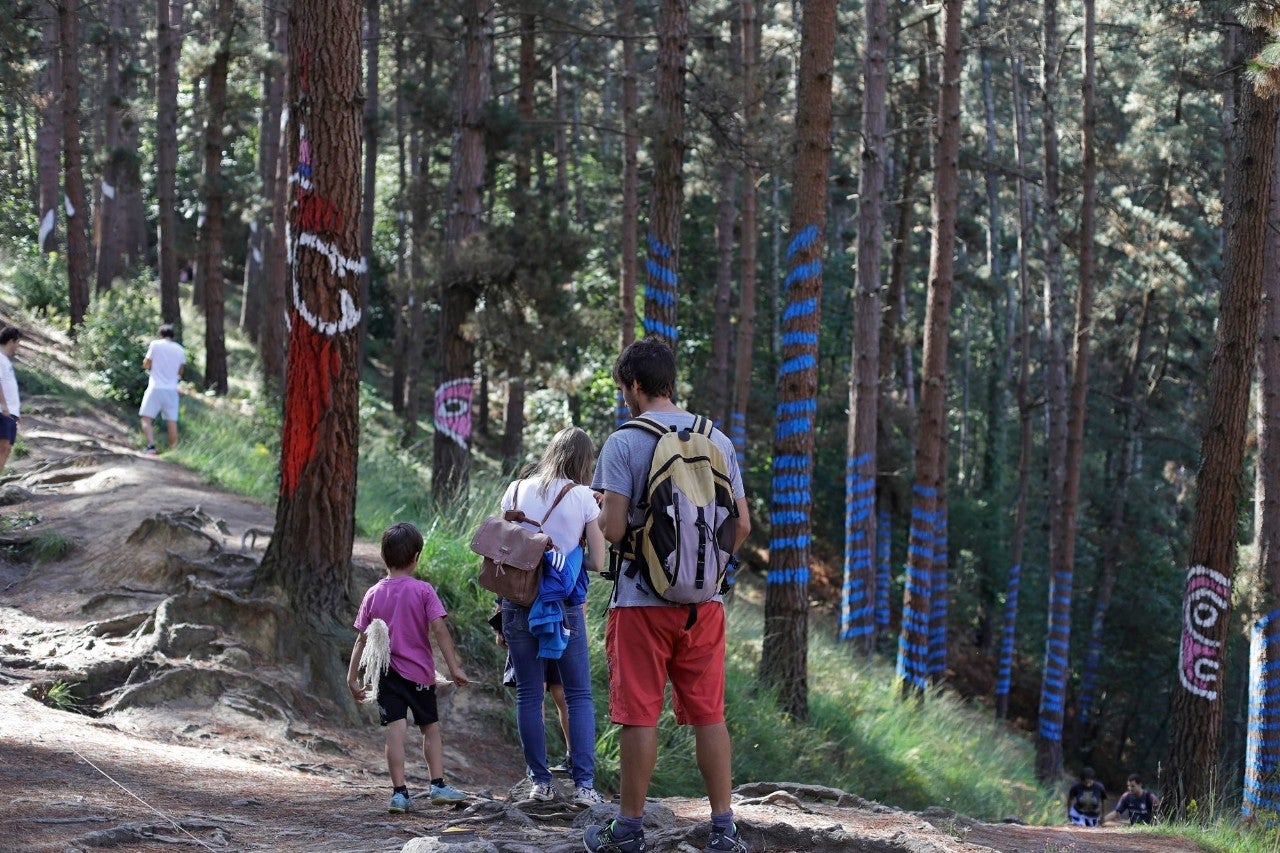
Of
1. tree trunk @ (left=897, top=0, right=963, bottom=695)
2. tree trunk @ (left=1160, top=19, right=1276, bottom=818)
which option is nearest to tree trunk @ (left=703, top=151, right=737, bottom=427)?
tree trunk @ (left=897, top=0, right=963, bottom=695)

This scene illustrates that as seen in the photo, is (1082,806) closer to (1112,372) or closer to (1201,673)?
(1201,673)

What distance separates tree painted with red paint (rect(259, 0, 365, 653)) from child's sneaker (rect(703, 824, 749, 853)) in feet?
14.9

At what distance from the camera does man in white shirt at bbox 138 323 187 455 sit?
16062 millimetres

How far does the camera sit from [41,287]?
1022 inches

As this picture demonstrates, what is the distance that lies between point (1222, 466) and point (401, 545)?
879cm

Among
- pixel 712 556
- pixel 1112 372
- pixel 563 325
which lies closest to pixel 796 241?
pixel 563 325

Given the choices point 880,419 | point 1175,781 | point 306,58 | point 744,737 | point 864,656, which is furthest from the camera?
point 880,419

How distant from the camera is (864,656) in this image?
20.1 m

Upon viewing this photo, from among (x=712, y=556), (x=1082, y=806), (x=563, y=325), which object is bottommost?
(x=1082, y=806)

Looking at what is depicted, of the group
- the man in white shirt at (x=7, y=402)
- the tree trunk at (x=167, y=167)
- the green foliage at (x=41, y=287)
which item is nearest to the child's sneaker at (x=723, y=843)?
the man in white shirt at (x=7, y=402)

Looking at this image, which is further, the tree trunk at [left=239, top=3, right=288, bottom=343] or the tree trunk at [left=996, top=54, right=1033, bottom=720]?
the tree trunk at [left=996, top=54, right=1033, bottom=720]

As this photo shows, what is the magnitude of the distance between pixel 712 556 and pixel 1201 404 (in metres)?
30.8

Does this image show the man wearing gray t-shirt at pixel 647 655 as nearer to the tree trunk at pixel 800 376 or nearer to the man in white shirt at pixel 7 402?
the tree trunk at pixel 800 376

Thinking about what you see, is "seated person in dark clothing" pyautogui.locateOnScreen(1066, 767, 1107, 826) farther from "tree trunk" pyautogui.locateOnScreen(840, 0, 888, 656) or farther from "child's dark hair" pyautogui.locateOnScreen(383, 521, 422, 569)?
"child's dark hair" pyautogui.locateOnScreen(383, 521, 422, 569)
